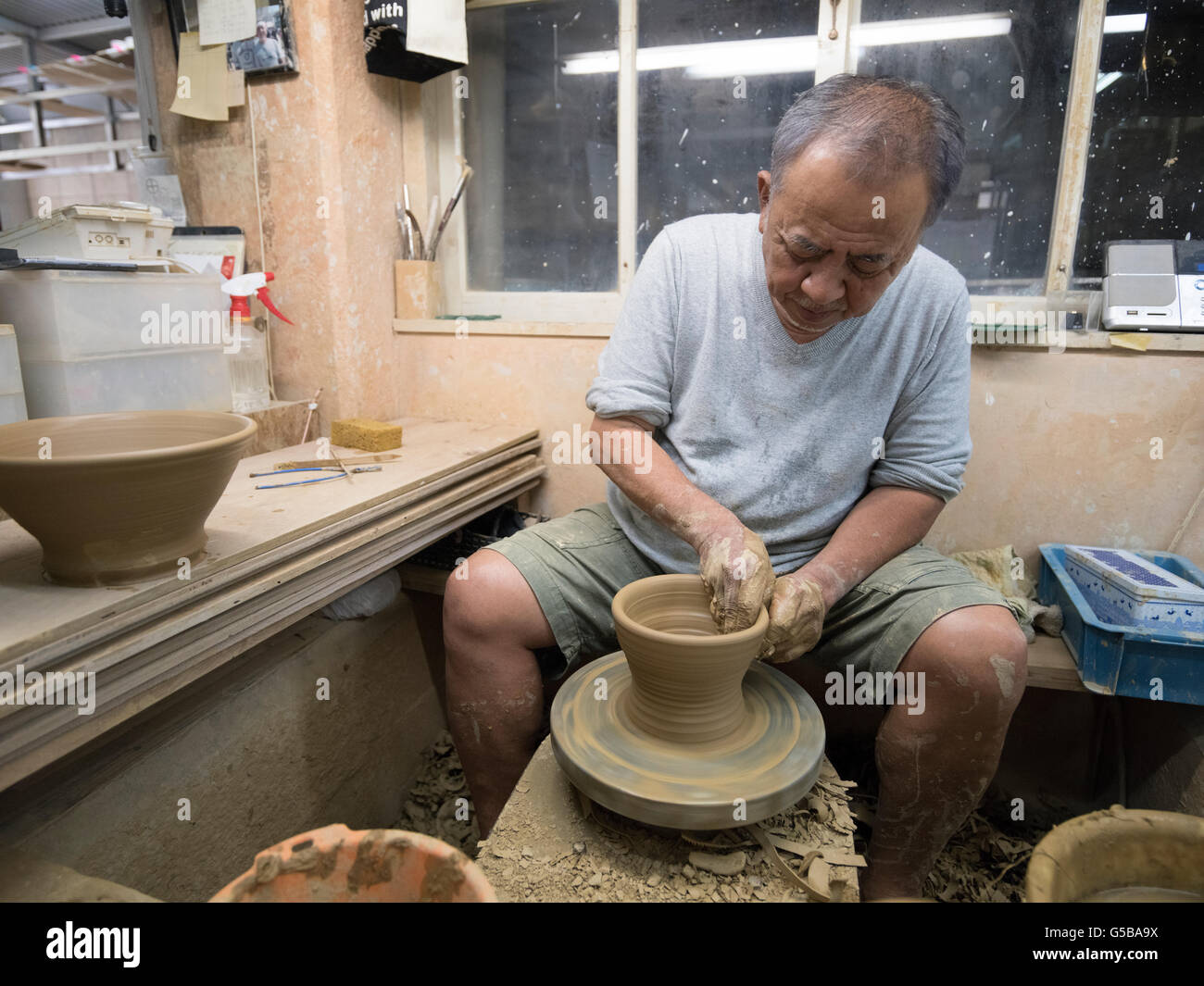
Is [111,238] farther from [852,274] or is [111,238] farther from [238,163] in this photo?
[852,274]

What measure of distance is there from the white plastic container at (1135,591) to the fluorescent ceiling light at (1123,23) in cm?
153

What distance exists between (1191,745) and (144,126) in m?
3.77

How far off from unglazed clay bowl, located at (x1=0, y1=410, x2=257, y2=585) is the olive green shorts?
25.6 inches

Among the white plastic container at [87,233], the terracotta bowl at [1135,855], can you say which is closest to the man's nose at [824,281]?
the terracotta bowl at [1135,855]

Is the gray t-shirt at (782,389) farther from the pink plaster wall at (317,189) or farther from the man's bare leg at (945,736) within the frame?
the pink plaster wall at (317,189)

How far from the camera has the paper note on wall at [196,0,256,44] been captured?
2287 mm

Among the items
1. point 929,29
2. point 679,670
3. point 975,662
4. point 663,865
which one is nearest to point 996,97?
point 929,29

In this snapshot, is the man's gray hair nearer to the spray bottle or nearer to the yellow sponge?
the yellow sponge

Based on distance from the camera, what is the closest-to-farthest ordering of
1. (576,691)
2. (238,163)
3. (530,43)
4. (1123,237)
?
(576,691), (1123,237), (238,163), (530,43)

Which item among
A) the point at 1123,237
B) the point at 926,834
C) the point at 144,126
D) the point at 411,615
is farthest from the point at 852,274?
the point at 144,126

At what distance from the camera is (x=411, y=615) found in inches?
100
